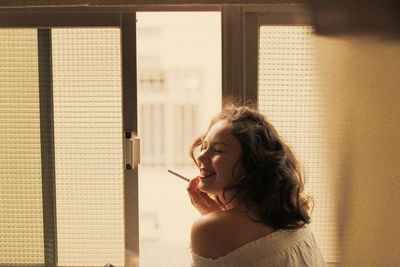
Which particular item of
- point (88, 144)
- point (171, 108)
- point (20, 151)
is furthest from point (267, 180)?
point (171, 108)

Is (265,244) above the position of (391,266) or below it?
above

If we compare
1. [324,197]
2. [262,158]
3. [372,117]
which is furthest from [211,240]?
[372,117]

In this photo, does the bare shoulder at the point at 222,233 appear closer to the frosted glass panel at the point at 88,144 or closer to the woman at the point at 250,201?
the woman at the point at 250,201

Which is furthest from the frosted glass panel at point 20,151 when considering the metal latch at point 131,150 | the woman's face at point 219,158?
the woman's face at point 219,158

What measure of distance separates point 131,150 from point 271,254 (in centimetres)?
73

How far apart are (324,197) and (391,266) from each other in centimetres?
35

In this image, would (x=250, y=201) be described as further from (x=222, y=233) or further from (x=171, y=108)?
(x=171, y=108)

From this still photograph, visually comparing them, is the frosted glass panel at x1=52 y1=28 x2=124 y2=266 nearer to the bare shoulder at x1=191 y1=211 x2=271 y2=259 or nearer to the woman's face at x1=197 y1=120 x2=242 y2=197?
the woman's face at x1=197 y1=120 x2=242 y2=197

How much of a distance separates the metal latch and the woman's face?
1.43 ft

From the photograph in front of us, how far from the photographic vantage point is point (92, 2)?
1586 millimetres

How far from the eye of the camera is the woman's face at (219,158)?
1.15 meters

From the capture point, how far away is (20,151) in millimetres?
1630

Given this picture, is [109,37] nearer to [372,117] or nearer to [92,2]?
[92,2]

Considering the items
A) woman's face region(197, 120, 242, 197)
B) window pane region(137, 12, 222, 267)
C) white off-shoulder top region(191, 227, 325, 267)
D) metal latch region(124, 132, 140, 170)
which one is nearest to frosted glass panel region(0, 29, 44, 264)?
metal latch region(124, 132, 140, 170)
